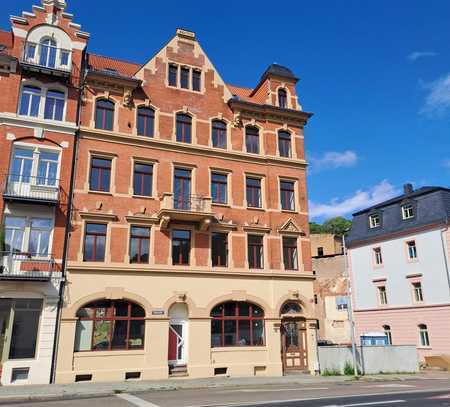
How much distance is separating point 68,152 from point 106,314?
8.80 m

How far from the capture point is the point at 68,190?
22.0 metres

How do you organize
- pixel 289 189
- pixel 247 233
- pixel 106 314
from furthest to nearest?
1. pixel 289 189
2. pixel 247 233
3. pixel 106 314

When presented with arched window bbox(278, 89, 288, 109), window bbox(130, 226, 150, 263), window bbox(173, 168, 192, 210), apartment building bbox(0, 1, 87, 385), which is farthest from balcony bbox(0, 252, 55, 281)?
arched window bbox(278, 89, 288, 109)

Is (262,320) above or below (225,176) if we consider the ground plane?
below

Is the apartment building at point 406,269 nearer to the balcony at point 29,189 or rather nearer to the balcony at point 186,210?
the balcony at point 186,210

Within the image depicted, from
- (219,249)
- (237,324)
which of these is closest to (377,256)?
(237,324)

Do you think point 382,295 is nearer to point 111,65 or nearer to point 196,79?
point 196,79

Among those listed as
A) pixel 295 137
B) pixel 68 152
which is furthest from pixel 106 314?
pixel 295 137

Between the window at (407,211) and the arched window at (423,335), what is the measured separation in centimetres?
901

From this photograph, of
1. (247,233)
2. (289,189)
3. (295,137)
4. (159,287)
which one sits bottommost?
(159,287)

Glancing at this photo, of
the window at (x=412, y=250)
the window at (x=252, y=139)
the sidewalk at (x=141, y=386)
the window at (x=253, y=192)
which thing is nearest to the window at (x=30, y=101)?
the window at (x=252, y=139)

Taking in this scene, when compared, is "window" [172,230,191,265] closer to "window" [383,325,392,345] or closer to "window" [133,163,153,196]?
"window" [133,163,153,196]

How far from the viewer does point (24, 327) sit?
19.8m

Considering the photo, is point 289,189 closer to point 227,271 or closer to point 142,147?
point 227,271
